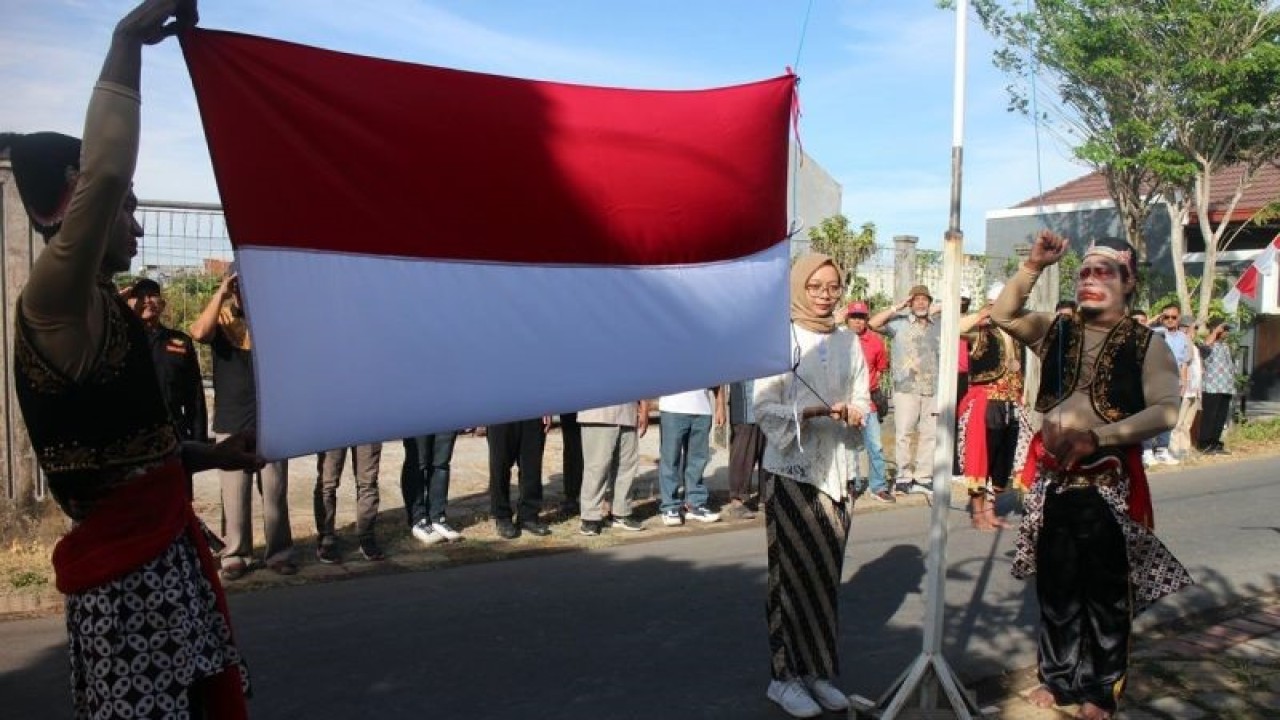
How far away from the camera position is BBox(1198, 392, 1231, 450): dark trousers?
50.0 feet

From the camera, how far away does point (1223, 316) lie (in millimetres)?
18469

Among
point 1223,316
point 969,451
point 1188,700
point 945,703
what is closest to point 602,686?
point 945,703

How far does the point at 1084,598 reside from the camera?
4.71m

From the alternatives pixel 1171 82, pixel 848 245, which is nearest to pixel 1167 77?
pixel 1171 82

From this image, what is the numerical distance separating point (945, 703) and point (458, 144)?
3122 mm

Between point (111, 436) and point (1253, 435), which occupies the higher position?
point (111, 436)

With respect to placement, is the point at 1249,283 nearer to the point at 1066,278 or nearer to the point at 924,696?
the point at 1066,278

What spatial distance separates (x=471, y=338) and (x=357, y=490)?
473cm

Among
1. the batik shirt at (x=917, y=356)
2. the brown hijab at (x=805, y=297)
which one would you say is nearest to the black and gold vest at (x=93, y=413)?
the brown hijab at (x=805, y=297)

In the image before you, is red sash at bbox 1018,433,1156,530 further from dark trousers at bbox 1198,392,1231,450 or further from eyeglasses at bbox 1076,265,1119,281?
dark trousers at bbox 1198,392,1231,450

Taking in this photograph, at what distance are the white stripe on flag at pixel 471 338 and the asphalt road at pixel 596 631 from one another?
1869mm

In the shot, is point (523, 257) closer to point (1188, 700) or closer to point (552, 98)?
point (552, 98)

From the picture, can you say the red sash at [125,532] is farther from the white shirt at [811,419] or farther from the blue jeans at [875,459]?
the blue jeans at [875,459]

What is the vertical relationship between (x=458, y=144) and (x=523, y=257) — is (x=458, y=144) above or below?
above
